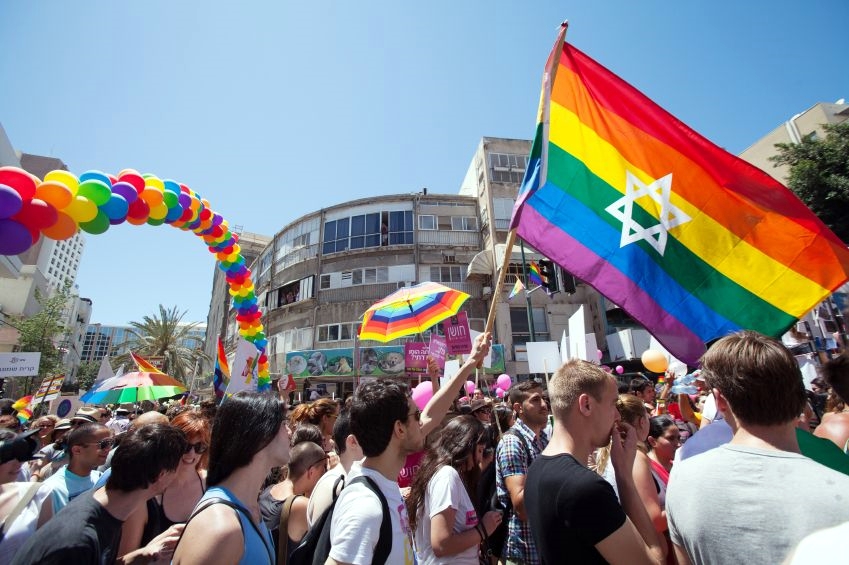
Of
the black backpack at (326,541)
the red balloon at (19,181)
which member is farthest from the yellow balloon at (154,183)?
the black backpack at (326,541)

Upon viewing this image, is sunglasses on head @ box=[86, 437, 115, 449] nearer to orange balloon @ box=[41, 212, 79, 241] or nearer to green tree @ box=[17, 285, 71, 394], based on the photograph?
orange balloon @ box=[41, 212, 79, 241]

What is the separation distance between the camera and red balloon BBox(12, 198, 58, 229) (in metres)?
4.43

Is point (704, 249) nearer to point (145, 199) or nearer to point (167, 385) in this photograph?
point (145, 199)

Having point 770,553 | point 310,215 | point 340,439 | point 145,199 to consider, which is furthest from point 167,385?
point 310,215

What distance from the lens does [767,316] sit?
370 cm

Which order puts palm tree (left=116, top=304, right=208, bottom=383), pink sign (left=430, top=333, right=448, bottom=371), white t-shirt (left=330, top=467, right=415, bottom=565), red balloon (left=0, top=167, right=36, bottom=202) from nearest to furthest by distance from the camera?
1. white t-shirt (left=330, top=467, right=415, bottom=565)
2. red balloon (left=0, top=167, right=36, bottom=202)
3. pink sign (left=430, top=333, right=448, bottom=371)
4. palm tree (left=116, top=304, right=208, bottom=383)

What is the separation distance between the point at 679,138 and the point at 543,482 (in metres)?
3.77

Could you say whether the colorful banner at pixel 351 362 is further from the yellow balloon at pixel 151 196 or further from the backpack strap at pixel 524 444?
the backpack strap at pixel 524 444

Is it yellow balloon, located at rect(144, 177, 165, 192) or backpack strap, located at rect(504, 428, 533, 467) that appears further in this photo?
yellow balloon, located at rect(144, 177, 165, 192)

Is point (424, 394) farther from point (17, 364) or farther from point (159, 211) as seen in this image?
point (17, 364)

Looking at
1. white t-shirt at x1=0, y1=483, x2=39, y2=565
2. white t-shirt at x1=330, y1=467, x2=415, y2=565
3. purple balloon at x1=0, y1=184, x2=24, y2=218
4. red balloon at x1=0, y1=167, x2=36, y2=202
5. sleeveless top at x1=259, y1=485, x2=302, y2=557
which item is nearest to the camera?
white t-shirt at x1=330, y1=467, x2=415, y2=565

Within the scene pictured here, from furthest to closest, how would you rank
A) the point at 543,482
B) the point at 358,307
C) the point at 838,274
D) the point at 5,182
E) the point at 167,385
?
the point at 358,307 → the point at 167,385 → the point at 5,182 → the point at 838,274 → the point at 543,482

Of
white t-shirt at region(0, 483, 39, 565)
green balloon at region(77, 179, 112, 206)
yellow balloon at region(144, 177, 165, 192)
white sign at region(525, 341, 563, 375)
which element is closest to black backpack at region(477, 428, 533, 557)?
Result: white t-shirt at region(0, 483, 39, 565)

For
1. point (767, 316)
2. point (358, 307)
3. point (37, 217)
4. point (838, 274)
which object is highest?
point (358, 307)
